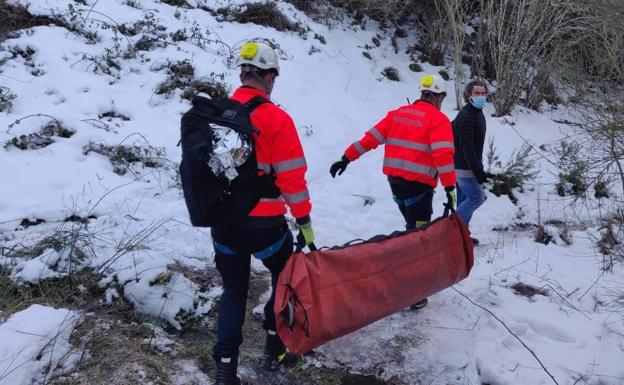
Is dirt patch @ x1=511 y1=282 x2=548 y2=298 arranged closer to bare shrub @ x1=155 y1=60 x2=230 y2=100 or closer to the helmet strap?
the helmet strap

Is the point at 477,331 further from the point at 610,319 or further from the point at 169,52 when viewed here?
the point at 169,52

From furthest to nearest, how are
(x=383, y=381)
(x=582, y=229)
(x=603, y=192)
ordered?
(x=603, y=192) → (x=582, y=229) → (x=383, y=381)

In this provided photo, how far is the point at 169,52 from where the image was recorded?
25.3ft

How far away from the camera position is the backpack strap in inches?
104

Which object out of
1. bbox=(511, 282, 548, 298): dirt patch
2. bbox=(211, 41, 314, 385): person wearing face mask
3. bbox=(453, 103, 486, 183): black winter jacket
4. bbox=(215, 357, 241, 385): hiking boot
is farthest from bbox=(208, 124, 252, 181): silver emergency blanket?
bbox=(511, 282, 548, 298): dirt patch

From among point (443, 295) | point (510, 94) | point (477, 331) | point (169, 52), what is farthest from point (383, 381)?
point (510, 94)

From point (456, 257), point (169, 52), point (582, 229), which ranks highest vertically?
point (169, 52)

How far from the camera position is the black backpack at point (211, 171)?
8.07ft

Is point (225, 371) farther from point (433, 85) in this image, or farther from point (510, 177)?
point (510, 177)

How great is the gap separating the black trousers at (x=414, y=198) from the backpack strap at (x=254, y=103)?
171 centimetres

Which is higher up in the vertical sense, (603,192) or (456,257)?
(456,257)

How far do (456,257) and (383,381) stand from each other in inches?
41.2

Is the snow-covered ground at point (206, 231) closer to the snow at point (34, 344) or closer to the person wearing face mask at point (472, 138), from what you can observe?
the snow at point (34, 344)

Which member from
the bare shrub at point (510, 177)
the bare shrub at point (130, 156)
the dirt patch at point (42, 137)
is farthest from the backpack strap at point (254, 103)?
the bare shrub at point (510, 177)
